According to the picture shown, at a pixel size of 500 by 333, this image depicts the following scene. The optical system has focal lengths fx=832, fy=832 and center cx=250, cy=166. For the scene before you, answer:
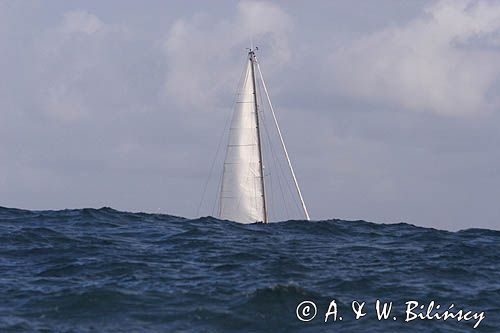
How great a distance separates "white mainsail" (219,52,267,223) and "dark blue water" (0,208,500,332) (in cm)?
1656

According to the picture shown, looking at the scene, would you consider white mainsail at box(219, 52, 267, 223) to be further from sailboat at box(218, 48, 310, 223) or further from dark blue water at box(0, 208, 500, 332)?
dark blue water at box(0, 208, 500, 332)

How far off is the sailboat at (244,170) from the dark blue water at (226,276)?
652 inches

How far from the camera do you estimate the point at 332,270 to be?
25.4 meters

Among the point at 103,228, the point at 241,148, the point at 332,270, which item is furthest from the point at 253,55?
A: the point at 332,270

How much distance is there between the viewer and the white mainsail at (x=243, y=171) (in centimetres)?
5328

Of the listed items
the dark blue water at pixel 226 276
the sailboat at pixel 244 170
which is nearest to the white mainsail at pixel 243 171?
the sailboat at pixel 244 170

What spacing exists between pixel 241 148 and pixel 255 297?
33263 mm

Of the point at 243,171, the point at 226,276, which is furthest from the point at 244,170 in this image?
the point at 226,276

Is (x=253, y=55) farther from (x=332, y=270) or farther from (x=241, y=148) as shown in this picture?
(x=332, y=270)

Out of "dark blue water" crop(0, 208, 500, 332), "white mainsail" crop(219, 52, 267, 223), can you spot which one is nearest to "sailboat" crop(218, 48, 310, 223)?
"white mainsail" crop(219, 52, 267, 223)

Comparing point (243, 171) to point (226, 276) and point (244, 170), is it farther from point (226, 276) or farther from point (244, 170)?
point (226, 276)

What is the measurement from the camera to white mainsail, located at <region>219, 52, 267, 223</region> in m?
53.3

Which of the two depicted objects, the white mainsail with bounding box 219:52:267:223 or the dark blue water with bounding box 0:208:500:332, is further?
the white mainsail with bounding box 219:52:267:223

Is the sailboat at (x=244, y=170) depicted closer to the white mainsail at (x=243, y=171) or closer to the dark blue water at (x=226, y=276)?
the white mainsail at (x=243, y=171)
